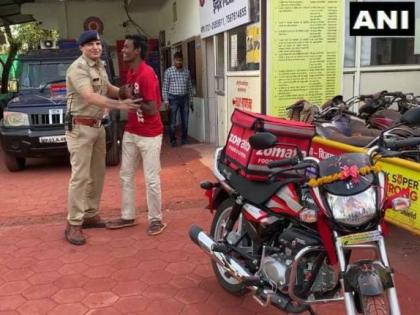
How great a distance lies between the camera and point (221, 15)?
826 cm

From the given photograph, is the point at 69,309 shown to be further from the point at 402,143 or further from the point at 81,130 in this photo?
the point at 402,143

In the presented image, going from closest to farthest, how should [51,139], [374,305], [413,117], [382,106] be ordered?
[374,305]
[413,117]
[382,106]
[51,139]

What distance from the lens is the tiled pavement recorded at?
3.57 metres

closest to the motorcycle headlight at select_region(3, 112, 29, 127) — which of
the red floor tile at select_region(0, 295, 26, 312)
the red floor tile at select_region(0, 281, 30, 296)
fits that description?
the red floor tile at select_region(0, 281, 30, 296)

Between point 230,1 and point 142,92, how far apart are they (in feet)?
11.9

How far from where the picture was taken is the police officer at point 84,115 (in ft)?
14.8

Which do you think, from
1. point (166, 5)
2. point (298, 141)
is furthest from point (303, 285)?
point (166, 5)

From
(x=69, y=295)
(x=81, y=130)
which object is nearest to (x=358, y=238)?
(x=69, y=295)

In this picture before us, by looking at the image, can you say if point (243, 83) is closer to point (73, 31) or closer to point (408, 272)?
point (408, 272)

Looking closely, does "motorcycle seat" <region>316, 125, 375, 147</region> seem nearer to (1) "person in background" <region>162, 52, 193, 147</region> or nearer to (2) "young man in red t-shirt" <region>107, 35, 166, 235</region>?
(2) "young man in red t-shirt" <region>107, 35, 166, 235</region>

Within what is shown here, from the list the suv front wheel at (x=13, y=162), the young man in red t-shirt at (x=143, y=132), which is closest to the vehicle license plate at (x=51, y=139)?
the suv front wheel at (x=13, y=162)

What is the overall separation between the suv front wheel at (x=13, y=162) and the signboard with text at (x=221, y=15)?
387 cm

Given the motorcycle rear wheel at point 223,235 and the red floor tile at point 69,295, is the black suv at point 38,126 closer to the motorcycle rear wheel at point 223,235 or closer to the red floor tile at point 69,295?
the red floor tile at point 69,295

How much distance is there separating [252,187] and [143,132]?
1.88 meters
